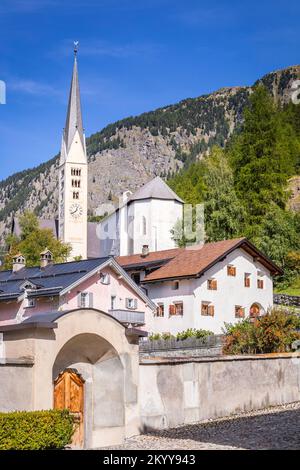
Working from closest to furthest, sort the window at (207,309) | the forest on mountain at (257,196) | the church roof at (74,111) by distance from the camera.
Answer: the window at (207,309) < the forest on mountain at (257,196) < the church roof at (74,111)

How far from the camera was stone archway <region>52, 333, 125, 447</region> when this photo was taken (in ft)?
65.8

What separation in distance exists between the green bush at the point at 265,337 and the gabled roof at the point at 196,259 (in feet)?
52.3

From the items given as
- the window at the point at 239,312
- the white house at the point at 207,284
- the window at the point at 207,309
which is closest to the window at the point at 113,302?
the white house at the point at 207,284

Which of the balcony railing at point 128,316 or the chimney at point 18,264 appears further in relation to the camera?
the chimney at point 18,264

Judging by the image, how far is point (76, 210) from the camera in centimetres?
11638

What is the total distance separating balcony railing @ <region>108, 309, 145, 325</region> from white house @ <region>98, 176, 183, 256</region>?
35024mm

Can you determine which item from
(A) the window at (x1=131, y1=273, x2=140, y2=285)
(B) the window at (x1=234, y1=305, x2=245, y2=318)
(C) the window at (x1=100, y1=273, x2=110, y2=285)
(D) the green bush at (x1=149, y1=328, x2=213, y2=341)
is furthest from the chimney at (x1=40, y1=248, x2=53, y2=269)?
(B) the window at (x1=234, y1=305, x2=245, y2=318)

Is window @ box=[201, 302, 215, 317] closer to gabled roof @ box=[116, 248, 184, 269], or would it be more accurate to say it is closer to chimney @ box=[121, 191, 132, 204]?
gabled roof @ box=[116, 248, 184, 269]

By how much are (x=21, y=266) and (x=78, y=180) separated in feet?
201

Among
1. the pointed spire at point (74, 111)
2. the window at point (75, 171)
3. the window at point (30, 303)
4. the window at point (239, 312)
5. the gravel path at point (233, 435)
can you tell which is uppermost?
the pointed spire at point (74, 111)

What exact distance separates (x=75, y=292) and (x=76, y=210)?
67339 mm

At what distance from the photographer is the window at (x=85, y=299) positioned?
50.0 meters

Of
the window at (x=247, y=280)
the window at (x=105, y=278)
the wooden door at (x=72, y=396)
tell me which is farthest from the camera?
the window at (x=247, y=280)

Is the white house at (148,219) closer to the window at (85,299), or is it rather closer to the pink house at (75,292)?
the pink house at (75,292)
